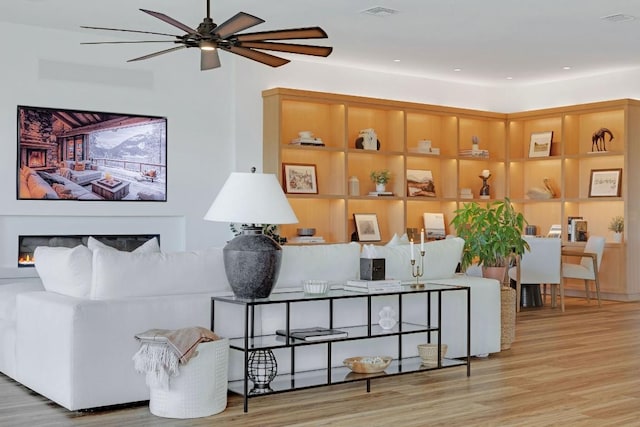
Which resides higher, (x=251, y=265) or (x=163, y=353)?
(x=251, y=265)

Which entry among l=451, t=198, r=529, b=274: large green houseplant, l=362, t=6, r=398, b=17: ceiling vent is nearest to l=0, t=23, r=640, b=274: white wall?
l=362, t=6, r=398, b=17: ceiling vent

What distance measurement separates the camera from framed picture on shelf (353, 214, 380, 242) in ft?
32.7

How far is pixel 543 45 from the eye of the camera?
8750 millimetres

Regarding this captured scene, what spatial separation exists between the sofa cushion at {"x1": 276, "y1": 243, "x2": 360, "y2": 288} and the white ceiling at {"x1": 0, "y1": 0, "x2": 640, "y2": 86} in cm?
266

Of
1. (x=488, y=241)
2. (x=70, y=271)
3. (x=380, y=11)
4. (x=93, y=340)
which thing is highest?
(x=380, y=11)

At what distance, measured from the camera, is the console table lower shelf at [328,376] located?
4449 millimetres

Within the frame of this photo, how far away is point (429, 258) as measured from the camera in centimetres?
575

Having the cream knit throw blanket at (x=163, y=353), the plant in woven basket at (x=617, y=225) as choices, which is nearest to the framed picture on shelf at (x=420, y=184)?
the plant in woven basket at (x=617, y=225)

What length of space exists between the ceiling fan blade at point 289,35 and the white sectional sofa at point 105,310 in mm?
1255

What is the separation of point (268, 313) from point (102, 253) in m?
1.01

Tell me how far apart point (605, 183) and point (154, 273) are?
23.5ft

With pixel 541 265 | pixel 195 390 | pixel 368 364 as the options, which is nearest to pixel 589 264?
pixel 541 265

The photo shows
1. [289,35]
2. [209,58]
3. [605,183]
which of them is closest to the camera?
[289,35]

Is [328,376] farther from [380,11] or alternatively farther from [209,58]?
[380,11]
